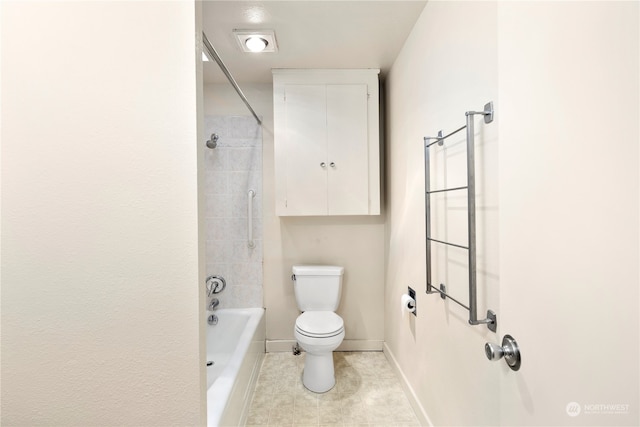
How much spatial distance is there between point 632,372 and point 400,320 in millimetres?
1645

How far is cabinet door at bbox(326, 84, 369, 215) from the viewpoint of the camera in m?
2.16

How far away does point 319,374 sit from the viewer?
6.20 ft

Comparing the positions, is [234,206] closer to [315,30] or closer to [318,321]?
[318,321]

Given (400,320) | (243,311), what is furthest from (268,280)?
(400,320)

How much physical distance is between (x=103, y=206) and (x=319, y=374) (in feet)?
5.52

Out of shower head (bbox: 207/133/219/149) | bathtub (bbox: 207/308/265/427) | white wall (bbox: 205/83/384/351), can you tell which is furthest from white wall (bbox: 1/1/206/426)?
white wall (bbox: 205/83/384/351)

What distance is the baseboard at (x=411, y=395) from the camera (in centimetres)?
154

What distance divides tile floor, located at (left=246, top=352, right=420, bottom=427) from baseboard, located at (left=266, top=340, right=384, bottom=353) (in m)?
0.17

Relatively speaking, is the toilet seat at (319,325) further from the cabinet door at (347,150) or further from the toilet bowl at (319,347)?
the cabinet door at (347,150)

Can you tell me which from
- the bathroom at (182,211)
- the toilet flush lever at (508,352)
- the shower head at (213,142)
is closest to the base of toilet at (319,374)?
the bathroom at (182,211)

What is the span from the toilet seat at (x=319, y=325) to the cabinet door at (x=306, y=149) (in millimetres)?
786

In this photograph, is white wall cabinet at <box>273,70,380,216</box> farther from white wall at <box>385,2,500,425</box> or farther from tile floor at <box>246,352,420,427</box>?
tile floor at <box>246,352,420,427</box>

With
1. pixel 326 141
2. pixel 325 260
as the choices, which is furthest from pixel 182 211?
pixel 325 260

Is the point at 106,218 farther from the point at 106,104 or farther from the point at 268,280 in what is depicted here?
the point at 268,280
